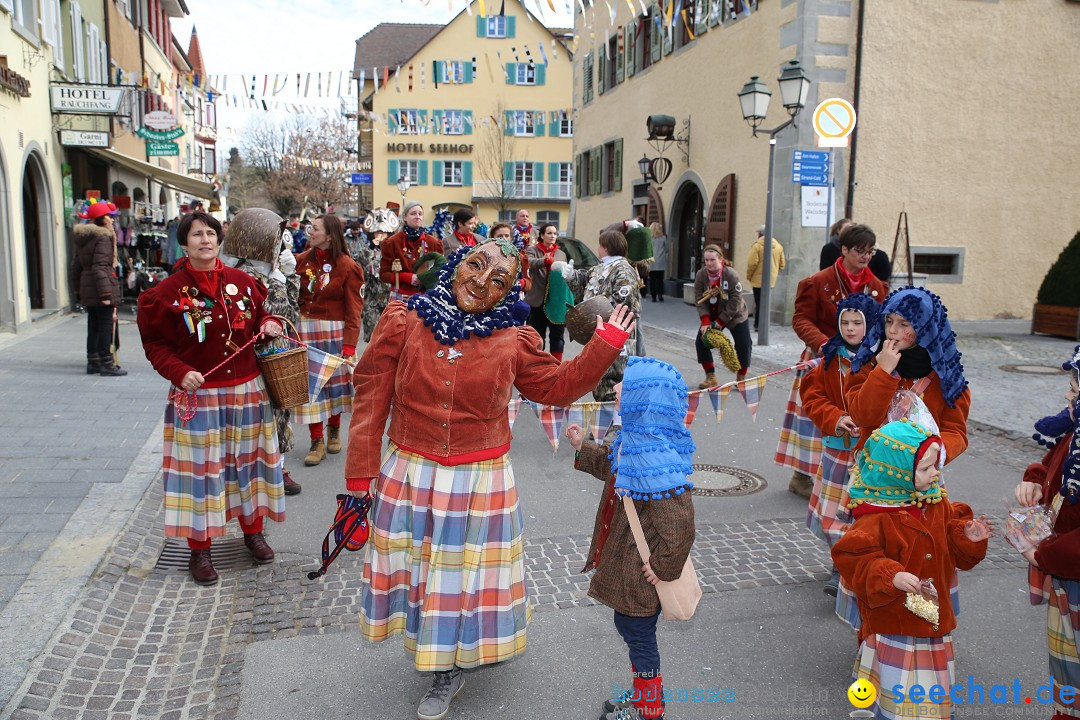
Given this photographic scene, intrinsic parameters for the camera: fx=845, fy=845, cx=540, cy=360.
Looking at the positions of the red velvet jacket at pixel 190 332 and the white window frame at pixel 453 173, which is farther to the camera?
the white window frame at pixel 453 173

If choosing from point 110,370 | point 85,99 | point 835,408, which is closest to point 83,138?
point 85,99

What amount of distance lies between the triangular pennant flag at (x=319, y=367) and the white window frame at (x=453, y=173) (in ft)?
146

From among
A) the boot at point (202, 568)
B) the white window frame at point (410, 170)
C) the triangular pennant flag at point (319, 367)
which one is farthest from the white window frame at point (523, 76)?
the boot at point (202, 568)

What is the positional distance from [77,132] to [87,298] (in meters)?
7.92

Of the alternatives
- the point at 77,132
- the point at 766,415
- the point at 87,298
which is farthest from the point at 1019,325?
the point at 77,132

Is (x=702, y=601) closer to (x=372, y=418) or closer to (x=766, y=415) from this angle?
(x=372, y=418)

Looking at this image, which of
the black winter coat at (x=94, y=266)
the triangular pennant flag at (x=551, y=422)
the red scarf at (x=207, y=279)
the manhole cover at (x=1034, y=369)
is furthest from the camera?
the manhole cover at (x=1034, y=369)

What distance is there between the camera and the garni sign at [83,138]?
627 inches

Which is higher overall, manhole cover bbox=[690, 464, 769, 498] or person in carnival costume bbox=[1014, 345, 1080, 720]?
person in carnival costume bbox=[1014, 345, 1080, 720]

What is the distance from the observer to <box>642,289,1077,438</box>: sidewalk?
28.9ft

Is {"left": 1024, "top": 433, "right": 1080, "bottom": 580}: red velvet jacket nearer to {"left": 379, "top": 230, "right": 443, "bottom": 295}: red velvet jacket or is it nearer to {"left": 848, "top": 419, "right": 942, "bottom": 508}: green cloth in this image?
{"left": 848, "top": 419, "right": 942, "bottom": 508}: green cloth

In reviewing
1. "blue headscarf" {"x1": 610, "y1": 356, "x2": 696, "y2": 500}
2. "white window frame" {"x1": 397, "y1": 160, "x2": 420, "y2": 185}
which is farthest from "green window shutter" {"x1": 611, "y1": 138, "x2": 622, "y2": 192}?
"blue headscarf" {"x1": 610, "y1": 356, "x2": 696, "y2": 500}

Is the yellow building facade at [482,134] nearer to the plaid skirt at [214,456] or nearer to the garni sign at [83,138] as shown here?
the garni sign at [83,138]

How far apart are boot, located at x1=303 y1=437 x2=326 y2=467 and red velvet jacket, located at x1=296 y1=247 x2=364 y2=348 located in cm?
88
